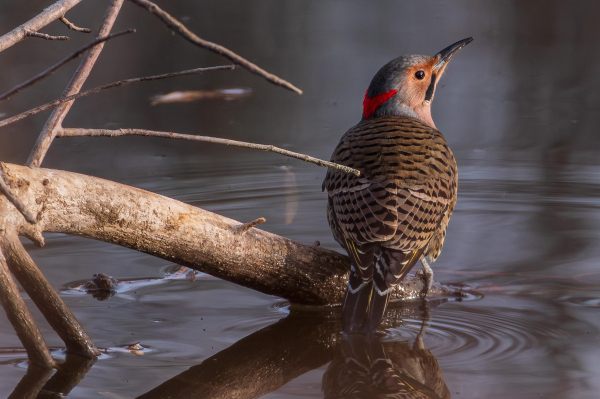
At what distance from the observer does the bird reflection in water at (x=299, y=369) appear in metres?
2.46

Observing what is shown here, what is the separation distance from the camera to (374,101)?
4176 mm

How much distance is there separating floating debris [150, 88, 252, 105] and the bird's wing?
4.99 m

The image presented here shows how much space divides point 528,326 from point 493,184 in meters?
2.56

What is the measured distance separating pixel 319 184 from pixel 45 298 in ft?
10.8

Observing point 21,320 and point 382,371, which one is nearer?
point 21,320

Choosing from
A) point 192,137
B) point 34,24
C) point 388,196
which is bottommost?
point 388,196

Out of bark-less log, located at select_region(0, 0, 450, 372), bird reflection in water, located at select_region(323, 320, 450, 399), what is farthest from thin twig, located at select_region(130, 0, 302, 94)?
bird reflection in water, located at select_region(323, 320, 450, 399)

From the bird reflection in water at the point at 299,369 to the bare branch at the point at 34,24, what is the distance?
1174mm

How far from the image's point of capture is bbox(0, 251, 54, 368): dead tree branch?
239cm

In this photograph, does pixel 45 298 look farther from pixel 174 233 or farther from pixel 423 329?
pixel 423 329

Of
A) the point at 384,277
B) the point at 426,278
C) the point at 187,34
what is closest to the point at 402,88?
the point at 426,278

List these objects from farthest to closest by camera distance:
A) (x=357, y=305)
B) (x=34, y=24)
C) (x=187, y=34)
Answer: (x=357, y=305) < (x=34, y=24) < (x=187, y=34)

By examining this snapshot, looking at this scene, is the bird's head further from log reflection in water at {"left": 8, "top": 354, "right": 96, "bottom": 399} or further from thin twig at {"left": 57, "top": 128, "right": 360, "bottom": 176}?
log reflection in water at {"left": 8, "top": 354, "right": 96, "bottom": 399}

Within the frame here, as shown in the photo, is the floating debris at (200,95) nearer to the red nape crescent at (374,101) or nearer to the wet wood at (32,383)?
the red nape crescent at (374,101)
